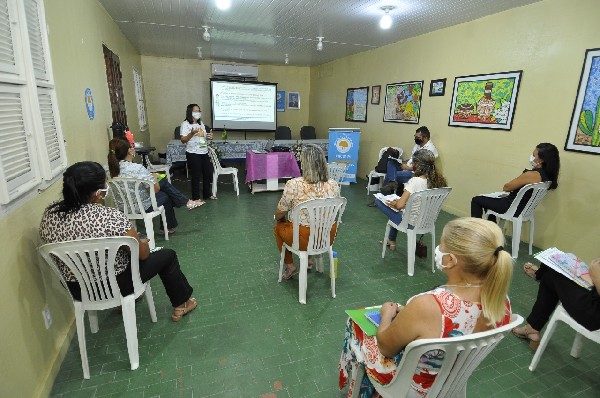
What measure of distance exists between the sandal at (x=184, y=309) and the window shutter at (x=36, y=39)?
66.0 inches

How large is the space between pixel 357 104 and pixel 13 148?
6.12 metres

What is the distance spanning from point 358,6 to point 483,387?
3.90m

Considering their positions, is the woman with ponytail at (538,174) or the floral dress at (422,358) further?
→ the woman with ponytail at (538,174)

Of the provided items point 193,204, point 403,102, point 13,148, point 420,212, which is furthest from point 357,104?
point 13,148

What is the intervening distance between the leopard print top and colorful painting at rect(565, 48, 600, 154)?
399 centimetres

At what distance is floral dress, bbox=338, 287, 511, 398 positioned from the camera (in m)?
1.04

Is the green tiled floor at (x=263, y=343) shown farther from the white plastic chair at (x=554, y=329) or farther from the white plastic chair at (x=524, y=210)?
the white plastic chair at (x=524, y=210)

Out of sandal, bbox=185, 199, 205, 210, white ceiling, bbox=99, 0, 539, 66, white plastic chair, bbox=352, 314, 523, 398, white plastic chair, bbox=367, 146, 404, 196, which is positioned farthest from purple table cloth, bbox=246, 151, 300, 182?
white plastic chair, bbox=352, 314, 523, 398

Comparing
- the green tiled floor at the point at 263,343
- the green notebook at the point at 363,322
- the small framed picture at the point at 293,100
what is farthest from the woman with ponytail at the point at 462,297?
the small framed picture at the point at 293,100

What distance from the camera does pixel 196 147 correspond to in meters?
4.69

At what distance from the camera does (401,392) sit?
116 cm

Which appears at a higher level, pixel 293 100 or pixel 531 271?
Answer: pixel 293 100

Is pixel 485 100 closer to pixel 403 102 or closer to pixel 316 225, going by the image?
pixel 403 102

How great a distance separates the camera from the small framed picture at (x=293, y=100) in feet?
29.9
